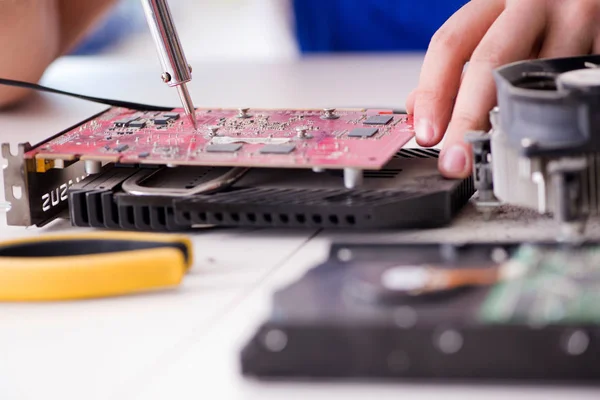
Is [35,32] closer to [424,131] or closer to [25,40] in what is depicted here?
[25,40]

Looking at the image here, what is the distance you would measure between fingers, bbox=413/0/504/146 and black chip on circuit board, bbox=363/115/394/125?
A: 30 millimetres

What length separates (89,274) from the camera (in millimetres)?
681

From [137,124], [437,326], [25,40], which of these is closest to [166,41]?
[137,124]

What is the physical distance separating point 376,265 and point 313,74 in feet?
4.20

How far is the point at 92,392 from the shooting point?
0.56 meters

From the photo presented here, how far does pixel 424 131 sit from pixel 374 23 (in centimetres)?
153

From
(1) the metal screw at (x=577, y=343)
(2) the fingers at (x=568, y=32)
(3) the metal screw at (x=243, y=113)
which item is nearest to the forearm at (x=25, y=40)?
(3) the metal screw at (x=243, y=113)

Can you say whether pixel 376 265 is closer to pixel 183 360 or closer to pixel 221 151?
pixel 183 360

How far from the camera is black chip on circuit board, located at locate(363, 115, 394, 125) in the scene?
936mm

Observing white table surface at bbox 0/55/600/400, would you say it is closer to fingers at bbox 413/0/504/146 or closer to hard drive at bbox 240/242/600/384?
hard drive at bbox 240/242/600/384

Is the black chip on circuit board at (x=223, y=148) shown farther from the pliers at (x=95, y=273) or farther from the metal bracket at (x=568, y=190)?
the metal bracket at (x=568, y=190)

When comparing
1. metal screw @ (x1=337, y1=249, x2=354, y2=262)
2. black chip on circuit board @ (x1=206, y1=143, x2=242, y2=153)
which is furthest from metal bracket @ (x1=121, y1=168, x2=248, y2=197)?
metal screw @ (x1=337, y1=249, x2=354, y2=262)

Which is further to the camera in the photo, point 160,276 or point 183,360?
point 160,276

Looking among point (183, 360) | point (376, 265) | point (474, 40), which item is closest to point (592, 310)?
point (376, 265)
